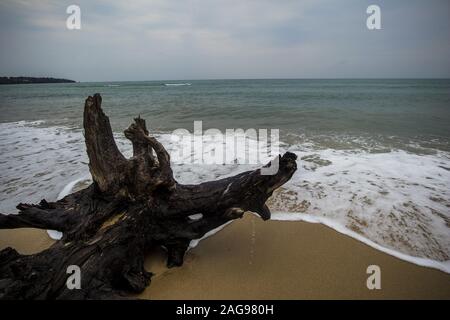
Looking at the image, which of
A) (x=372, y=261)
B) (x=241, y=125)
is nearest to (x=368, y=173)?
(x=372, y=261)

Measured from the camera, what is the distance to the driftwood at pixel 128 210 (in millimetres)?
2436

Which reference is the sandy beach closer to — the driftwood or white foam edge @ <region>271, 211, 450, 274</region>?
white foam edge @ <region>271, 211, 450, 274</region>

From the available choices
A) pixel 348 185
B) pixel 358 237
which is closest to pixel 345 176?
pixel 348 185

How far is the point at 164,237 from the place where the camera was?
2.83 m

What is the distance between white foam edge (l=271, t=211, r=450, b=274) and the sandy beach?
0.30 ft

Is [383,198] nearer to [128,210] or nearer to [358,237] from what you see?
[358,237]

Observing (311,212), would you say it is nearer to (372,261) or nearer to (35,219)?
(372,261)

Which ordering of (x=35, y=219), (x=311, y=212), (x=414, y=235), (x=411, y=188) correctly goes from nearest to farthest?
(x=35, y=219) → (x=414, y=235) → (x=311, y=212) → (x=411, y=188)

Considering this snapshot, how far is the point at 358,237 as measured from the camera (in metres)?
3.42

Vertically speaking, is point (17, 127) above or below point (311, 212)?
above

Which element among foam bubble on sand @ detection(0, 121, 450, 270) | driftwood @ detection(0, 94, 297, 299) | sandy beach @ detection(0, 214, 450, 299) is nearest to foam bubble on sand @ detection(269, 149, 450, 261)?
foam bubble on sand @ detection(0, 121, 450, 270)

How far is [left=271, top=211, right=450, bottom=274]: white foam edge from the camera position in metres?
2.94

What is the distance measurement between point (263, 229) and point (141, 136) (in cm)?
194

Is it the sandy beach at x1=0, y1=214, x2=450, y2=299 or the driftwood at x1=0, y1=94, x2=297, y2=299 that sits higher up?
the driftwood at x1=0, y1=94, x2=297, y2=299
